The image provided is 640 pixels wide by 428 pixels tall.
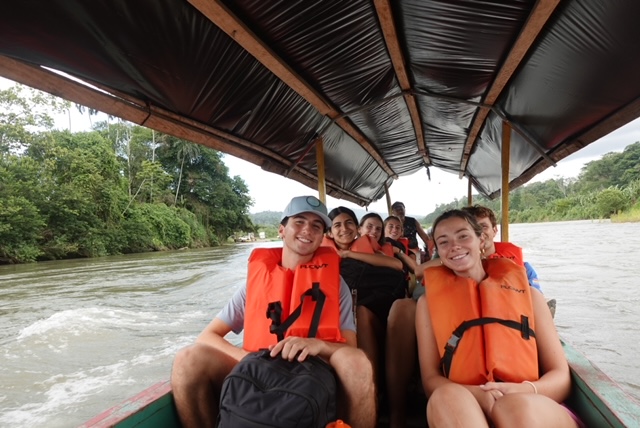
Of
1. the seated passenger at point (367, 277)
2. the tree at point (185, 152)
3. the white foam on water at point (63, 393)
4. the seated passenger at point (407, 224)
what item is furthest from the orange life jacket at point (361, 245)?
the tree at point (185, 152)

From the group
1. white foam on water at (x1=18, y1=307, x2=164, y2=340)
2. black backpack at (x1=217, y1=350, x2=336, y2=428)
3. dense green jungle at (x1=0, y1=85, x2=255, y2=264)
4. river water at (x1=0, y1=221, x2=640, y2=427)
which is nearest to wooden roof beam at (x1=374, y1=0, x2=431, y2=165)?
black backpack at (x1=217, y1=350, x2=336, y2=428)

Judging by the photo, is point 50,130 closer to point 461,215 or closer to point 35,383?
Result: point 35,383

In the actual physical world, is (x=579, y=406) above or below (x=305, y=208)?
below

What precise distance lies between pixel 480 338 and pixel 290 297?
0.74m

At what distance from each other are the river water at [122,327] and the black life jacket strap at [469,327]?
331 cm

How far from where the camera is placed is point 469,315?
1.45 m

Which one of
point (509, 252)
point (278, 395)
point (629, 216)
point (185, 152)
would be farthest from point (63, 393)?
point (629, 216)

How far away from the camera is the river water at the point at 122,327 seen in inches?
153

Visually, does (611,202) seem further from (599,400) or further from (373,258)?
(599,400)

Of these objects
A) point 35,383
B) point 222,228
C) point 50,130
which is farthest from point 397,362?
point 222,228

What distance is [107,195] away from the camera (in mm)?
19797

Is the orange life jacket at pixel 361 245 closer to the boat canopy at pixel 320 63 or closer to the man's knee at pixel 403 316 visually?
the man's knee at pixel 403 316

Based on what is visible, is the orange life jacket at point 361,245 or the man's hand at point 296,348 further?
the orange life jacket at point 361,245

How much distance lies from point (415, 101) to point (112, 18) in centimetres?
264
